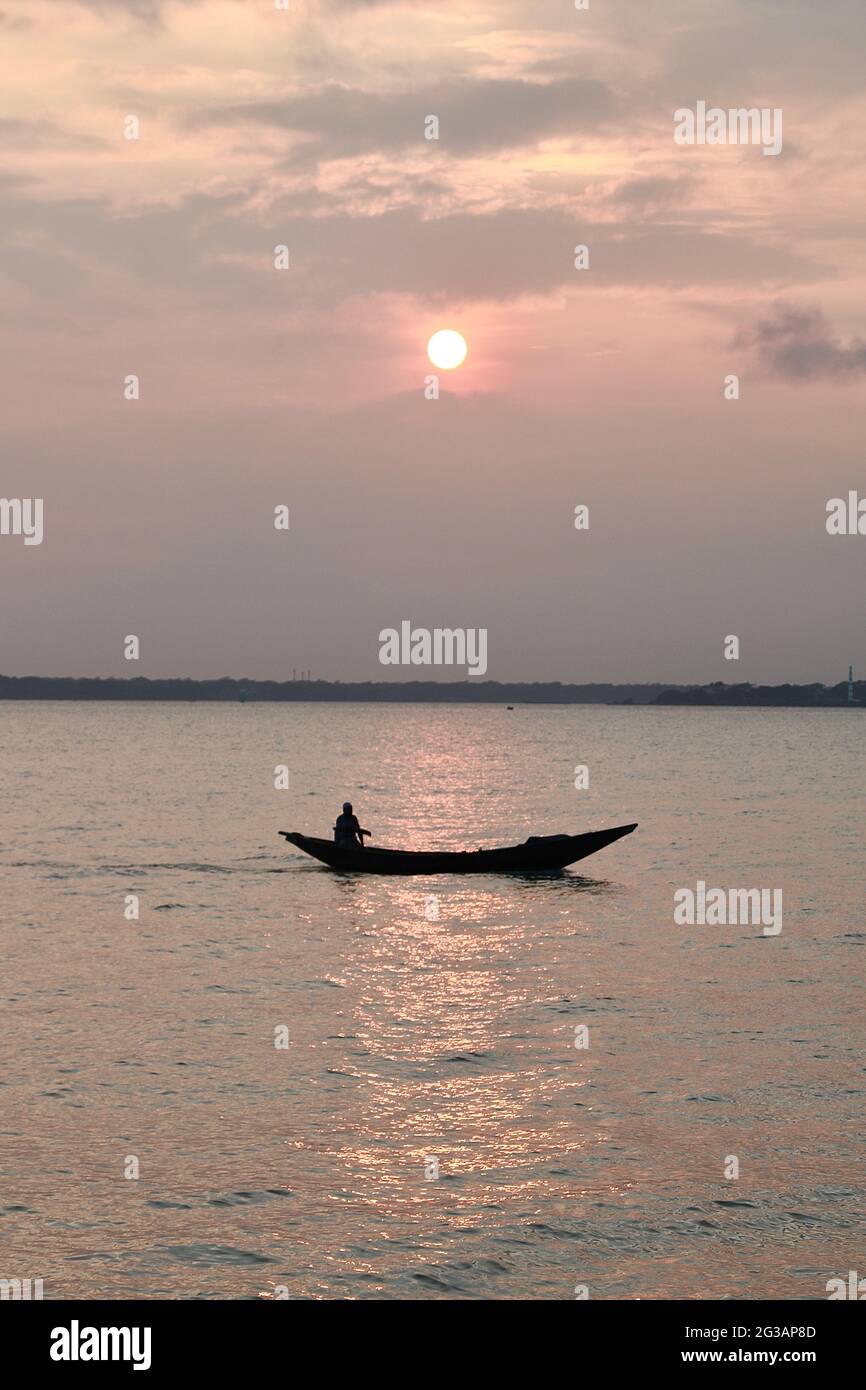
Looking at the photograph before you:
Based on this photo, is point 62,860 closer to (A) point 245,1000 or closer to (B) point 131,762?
(A) point 245,1000

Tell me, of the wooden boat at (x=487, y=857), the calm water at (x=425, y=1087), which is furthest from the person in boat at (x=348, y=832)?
the calm water at (x=425, y=1087)

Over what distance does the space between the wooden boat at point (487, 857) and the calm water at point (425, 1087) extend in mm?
1032

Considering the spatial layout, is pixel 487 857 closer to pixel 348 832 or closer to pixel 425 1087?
pixel 348 832

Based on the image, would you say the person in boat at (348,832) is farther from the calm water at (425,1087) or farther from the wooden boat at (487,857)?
the calm water at (425,1087)

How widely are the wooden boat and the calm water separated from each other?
103 cm

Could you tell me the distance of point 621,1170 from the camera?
56.2 ft

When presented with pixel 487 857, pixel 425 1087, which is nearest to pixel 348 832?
pixel 487 857

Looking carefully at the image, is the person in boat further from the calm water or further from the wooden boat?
the calm water

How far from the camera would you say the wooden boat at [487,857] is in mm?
45031

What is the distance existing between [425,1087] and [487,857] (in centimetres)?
2453

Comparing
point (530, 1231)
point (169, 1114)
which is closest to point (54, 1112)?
point (169, 1114)

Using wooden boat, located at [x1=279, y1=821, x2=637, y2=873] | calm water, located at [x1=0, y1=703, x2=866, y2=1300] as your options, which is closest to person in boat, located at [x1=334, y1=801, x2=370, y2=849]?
wooden boat, located at [x1=279, y1=821, x2=637, y2=873]

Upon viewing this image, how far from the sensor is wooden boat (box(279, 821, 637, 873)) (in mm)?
45031
